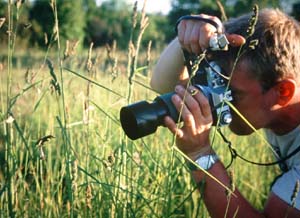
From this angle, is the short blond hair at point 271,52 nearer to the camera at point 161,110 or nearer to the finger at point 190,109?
the camera at point 161,110

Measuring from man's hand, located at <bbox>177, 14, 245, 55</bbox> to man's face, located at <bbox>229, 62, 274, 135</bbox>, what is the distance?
0.10 m

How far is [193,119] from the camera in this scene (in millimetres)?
1063

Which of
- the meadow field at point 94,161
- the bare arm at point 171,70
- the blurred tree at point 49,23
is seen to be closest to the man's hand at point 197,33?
the meadow field at point 94,161

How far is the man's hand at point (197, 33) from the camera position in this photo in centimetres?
120

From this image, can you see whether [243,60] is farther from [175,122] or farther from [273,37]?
[175,122]

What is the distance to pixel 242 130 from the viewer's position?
1256mm

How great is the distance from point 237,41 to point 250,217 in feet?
1.43

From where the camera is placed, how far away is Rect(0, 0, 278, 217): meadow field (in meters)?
1.05

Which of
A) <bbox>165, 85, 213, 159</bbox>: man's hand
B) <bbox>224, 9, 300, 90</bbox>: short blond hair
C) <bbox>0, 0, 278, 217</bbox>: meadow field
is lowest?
<bbox>0, 0, 278, 217</bbox>: meadow field

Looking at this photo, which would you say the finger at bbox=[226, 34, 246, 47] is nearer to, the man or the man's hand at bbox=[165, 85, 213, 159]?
the man

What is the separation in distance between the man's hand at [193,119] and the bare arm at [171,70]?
45 centimetres

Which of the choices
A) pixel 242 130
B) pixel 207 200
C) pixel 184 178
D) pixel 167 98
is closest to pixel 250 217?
pixel 207 200

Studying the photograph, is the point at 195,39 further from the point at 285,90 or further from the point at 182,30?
the point at 285,90

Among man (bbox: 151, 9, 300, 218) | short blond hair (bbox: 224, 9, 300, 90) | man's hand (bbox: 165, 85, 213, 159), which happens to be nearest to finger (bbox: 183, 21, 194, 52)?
man (bbox: 151, 9, 300, 218)
